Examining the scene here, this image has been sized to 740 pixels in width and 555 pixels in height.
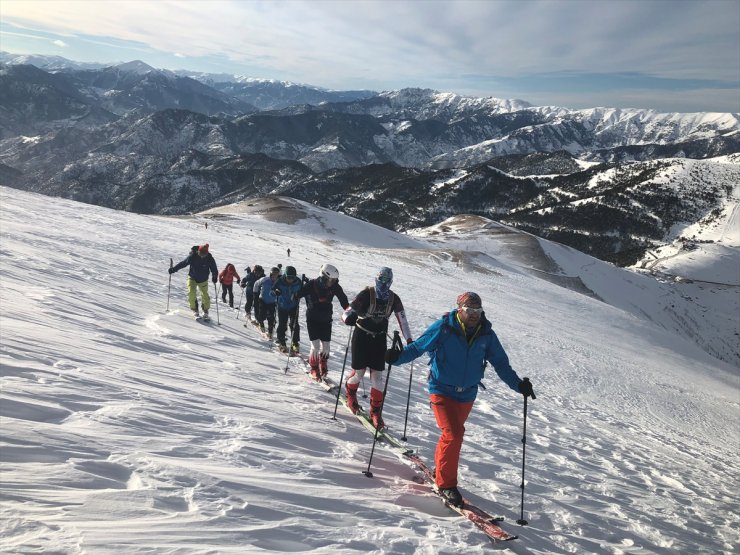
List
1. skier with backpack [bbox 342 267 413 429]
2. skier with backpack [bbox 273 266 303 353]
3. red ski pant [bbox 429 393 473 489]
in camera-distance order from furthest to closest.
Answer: skier with backpack [bbox 273 266 303 353] < skier with backpack [bbox 342 267 413 429] < red ski pant [bbox 429 393 473 489]

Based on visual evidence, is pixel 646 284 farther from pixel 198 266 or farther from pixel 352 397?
pixel 352 397

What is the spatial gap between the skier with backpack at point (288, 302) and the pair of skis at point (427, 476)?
105 inches

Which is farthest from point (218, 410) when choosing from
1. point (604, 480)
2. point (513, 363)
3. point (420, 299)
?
point (420, 299)

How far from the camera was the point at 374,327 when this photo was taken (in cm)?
802

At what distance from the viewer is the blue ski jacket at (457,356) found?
5949mm

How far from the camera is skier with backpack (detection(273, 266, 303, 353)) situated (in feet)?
38.6

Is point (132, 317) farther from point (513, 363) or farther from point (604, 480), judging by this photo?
point (513, 363)

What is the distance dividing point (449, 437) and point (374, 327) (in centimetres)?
262

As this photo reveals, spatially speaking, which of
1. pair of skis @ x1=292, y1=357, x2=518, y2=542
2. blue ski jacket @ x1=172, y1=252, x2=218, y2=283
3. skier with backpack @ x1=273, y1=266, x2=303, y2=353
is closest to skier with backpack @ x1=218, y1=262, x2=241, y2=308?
blue ski jacket @ x1=172, y1=252, x2=218, y2=283

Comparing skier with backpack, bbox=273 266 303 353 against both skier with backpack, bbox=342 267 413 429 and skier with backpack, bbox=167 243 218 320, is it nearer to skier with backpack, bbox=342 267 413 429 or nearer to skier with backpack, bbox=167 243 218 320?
skier with backpack, bbox=167 243 218 320

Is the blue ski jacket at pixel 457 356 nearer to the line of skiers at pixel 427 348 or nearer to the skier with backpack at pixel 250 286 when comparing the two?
the line of skiers at pixel 427 348

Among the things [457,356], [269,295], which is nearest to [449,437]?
[457,356]

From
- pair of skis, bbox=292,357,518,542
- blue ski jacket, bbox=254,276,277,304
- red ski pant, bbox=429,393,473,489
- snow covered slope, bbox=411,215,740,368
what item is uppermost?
snow covered slope, bbox=411,215,740,368

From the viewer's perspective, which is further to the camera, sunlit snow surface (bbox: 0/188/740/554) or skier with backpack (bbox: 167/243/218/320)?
skier with backpack (bbox: 167/243/218/320)
